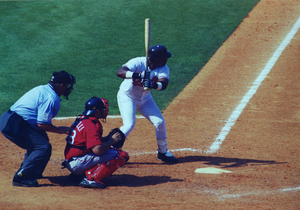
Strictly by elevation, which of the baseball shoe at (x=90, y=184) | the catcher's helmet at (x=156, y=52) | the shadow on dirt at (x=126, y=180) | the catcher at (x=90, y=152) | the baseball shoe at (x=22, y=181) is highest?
the catcher's helmet at (x=156, y=52)

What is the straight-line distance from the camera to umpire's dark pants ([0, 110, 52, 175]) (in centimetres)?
468

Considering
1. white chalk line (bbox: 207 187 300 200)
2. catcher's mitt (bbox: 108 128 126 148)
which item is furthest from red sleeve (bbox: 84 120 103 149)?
white chalk line (bbox: 207 187 300 200)

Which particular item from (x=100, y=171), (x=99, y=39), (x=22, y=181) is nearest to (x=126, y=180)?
(x=100, y=171)

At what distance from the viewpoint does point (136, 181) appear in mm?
5129

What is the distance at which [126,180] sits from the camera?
5.17 metres

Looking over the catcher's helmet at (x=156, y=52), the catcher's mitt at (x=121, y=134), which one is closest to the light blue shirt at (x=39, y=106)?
the catcher's mitt at (x=121, y=134)

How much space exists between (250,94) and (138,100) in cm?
416

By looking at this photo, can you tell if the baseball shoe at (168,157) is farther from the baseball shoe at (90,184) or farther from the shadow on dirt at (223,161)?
the baseball shoe at (90,184)

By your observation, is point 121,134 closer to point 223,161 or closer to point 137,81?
point 137,81

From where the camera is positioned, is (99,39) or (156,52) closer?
(156,52)

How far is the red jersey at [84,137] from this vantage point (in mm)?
4578

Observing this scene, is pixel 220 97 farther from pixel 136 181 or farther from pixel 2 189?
pixel 2 189

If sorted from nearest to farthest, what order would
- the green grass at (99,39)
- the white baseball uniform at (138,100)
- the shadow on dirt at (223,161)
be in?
1. the white baseball uniform at (138,100)
2. the shadow on dirt at (223,161)
3. the green grass at (99,39)

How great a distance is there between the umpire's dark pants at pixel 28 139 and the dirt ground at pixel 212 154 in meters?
0.32
